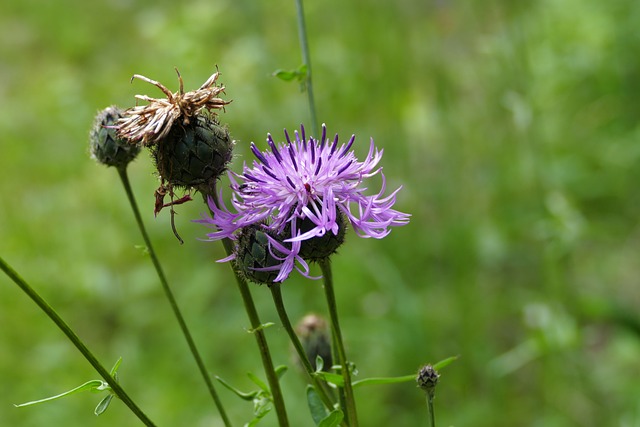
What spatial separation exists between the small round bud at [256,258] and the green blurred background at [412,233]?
1.83m

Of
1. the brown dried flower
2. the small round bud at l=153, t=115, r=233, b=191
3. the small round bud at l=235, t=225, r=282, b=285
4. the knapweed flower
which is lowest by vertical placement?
the small round bud at l=235, t=225, r=282, b=285

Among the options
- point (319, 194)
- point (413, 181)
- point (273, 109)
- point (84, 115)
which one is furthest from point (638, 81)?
point (319, 194)

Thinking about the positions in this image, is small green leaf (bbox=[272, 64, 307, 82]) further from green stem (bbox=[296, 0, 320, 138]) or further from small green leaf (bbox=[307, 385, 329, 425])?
small green leaf (bbox=[307, 385, 329, 425])

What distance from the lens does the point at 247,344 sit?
3594mm

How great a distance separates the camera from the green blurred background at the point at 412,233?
10.7 feet

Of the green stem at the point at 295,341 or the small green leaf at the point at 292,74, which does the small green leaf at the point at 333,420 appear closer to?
the green stem at the point at 295,341

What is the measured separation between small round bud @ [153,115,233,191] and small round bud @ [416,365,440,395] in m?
0.52

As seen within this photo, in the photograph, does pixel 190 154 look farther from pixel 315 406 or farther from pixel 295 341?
pixel 315 406

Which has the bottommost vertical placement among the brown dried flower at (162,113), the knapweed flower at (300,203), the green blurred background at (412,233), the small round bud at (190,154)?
the green blurred background at (412,233)

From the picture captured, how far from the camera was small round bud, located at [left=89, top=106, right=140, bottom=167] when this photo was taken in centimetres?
165

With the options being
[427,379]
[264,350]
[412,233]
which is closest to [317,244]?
[264,350]

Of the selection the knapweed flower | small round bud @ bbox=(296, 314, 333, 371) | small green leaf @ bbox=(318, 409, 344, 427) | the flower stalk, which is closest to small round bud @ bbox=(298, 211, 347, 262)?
the knapweed flower

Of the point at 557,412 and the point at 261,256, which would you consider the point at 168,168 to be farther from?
the point at 557,412

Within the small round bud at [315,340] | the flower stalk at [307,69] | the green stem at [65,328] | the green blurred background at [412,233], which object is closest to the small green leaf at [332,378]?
the green stem at [65,328]
